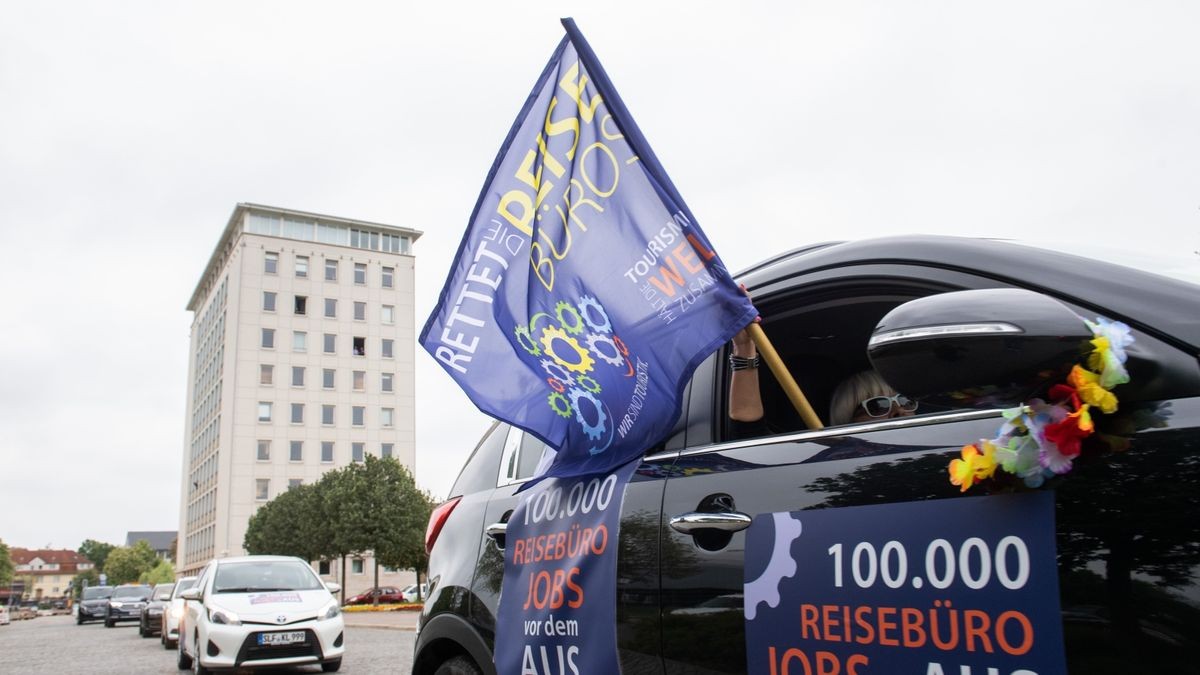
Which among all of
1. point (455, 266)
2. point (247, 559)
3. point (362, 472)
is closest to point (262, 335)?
point (362, 472)

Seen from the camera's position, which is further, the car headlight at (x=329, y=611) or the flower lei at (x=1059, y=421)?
the car headlight at (x=329, y=611)

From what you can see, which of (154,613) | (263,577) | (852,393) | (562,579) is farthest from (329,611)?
(154,613)

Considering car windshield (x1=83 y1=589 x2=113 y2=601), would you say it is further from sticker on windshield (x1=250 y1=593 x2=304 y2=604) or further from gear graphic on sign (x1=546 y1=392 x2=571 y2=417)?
gear graphic on sign (x1=546 y1=392 x2=571 y2=417)

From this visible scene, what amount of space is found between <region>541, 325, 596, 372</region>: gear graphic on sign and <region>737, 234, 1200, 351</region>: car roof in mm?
612

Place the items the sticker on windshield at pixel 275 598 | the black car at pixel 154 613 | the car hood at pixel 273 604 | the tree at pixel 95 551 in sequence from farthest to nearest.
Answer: the tree at pixel 95 551, the black car at pixel 154 613, the sticker on windshield at pixel 275 598, the car hood at pixel 273 604

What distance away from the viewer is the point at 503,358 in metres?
2.66

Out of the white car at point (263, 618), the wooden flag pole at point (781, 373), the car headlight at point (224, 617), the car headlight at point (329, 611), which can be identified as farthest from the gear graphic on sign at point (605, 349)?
the car headlight at point (224, 617)

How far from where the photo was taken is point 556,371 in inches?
97.4

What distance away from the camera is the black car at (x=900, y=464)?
1.38 metres

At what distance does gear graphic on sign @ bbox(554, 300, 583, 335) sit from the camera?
2438 mm

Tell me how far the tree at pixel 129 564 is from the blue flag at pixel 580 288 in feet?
431

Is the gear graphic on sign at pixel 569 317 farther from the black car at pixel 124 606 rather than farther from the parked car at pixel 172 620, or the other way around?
the black car at pixel 124 606

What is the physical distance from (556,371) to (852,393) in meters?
0.79

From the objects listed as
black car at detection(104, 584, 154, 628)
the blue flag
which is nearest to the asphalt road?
the blue flag
